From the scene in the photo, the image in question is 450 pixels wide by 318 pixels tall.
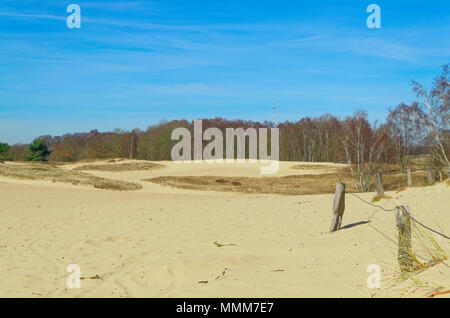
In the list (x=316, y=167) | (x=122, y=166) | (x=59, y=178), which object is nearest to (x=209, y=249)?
(x=59, y=178)

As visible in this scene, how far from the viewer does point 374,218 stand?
11.5m

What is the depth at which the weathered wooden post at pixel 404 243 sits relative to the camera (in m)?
5.67

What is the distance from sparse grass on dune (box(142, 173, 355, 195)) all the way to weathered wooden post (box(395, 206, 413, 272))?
22663 mm

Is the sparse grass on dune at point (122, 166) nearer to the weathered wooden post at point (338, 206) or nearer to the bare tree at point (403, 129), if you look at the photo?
the bare tree at point (403, 129)

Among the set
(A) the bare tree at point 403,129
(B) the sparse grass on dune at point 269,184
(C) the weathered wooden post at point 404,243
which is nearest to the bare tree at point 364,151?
(B) the sparse grass on dune at point 269,184

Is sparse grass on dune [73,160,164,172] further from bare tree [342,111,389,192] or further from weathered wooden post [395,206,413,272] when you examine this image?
weathered wooden post [395,206,413,272]

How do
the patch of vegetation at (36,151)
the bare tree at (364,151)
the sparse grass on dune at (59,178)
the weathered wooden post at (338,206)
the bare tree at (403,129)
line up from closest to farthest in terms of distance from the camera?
the weathered wooden post at (338,206) < the sparse grass on dune at (59,178) < the bare tree at (364,151) < the bare tree at (403,129) < the patch of vegetation at (36,151)

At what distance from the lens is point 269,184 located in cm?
3388

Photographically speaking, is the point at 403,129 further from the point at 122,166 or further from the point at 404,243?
the point at 404,243

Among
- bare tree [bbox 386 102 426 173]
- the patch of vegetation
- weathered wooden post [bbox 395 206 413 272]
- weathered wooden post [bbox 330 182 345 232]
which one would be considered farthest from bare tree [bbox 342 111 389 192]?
the patch of vegetation

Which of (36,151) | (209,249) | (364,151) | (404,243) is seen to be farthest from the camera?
(36,151)

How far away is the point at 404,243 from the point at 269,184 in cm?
2804

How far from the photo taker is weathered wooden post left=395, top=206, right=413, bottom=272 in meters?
5.67

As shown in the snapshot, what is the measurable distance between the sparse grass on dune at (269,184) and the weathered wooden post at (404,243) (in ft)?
74.4
